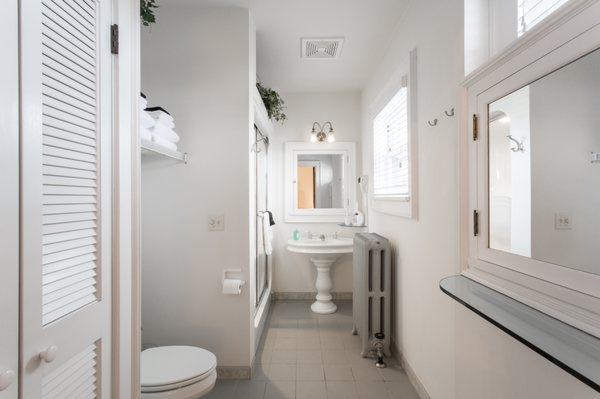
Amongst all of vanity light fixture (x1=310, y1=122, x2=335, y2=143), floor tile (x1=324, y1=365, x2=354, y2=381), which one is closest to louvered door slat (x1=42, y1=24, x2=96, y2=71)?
floor tile (x1=324, y1=365, x2=354, y2=381)

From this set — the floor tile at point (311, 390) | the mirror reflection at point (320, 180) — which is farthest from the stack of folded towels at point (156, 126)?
the mirror reflection at point (320, 180)

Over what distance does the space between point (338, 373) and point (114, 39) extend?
7.79 ft

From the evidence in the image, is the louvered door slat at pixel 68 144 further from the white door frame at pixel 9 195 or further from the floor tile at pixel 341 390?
the floor tile at pixel 341 390

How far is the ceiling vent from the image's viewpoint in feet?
8.75

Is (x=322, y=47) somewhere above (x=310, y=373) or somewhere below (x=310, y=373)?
above

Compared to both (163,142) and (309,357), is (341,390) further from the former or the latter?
(163,142)

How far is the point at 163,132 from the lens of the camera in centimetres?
188

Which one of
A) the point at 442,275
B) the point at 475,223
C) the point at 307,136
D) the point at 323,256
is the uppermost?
the point at 307,136

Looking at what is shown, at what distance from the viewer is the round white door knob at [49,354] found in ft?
2.41

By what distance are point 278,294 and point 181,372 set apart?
2.46 m

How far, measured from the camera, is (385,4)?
2.21m

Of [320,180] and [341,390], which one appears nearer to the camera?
[341,390]

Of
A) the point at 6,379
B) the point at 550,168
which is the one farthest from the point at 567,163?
the point at 6,379

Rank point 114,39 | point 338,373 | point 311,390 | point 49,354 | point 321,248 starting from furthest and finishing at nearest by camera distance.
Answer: point 321,248 → point 338,373 → point 311,390 → point 114,39 → point 49,354
